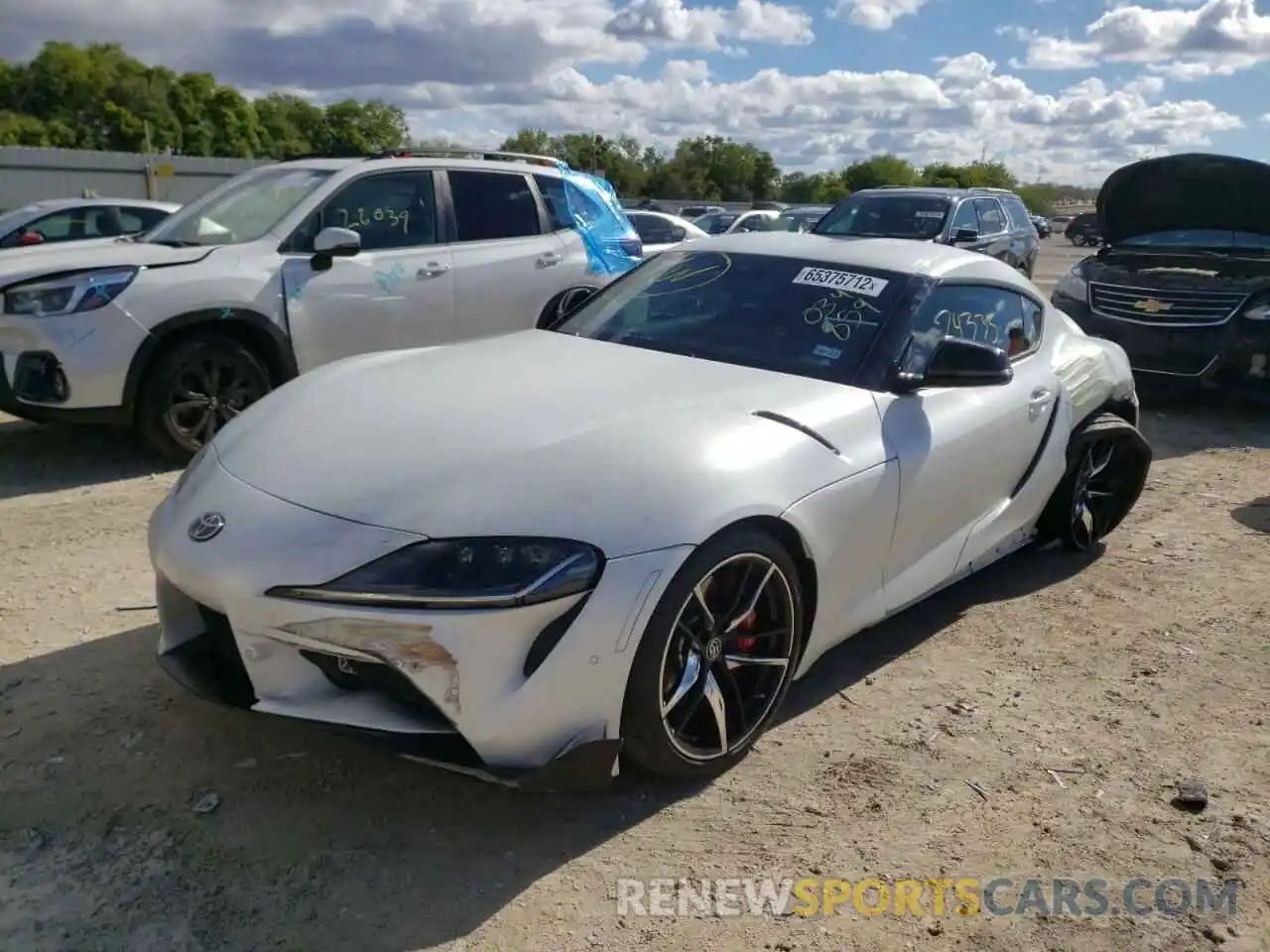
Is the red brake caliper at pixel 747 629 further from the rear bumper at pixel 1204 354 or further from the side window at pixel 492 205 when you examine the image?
the rear bumper at pixel 1204 354

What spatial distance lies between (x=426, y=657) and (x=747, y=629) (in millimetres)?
1002

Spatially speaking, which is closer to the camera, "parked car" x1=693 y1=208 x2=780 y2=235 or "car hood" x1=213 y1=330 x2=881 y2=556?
"car hood" x1=213 y1=330 x2=881 y2=556

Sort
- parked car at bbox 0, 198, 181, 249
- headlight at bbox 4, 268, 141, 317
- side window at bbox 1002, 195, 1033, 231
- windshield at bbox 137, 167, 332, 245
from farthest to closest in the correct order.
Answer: side window at bbox 1002, 195, 1033, 231, parked car at bbox 0, 198, 181, 249, windshield at bbox 137, 167, 332, 245, headlight at bbox 4, 268, 141, 317

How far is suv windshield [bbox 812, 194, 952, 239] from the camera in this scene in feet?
41.9

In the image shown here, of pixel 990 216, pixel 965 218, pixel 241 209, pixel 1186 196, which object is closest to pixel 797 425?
pixel 241 209

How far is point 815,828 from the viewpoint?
2949 millimetres

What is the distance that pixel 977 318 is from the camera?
14.1 ft

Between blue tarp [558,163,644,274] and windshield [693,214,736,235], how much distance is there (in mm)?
13389

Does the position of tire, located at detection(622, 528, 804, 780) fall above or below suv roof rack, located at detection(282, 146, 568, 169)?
below

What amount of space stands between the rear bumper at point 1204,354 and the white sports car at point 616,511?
498 centimetres

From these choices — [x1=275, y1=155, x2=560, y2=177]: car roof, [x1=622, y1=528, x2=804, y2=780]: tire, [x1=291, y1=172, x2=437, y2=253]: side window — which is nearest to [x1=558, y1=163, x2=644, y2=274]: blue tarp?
[x1=275, y1=155, x2=560, y2=177]: car roof

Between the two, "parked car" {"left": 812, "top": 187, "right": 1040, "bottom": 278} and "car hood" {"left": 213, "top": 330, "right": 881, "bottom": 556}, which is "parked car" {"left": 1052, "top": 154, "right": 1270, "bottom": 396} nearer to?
"parked car" {"left": 812, "top": 187, "right": 1040, "bottom": 278}

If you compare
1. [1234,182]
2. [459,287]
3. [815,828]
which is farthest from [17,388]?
[1234,182]

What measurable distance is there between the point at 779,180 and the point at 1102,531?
97.4 metres
